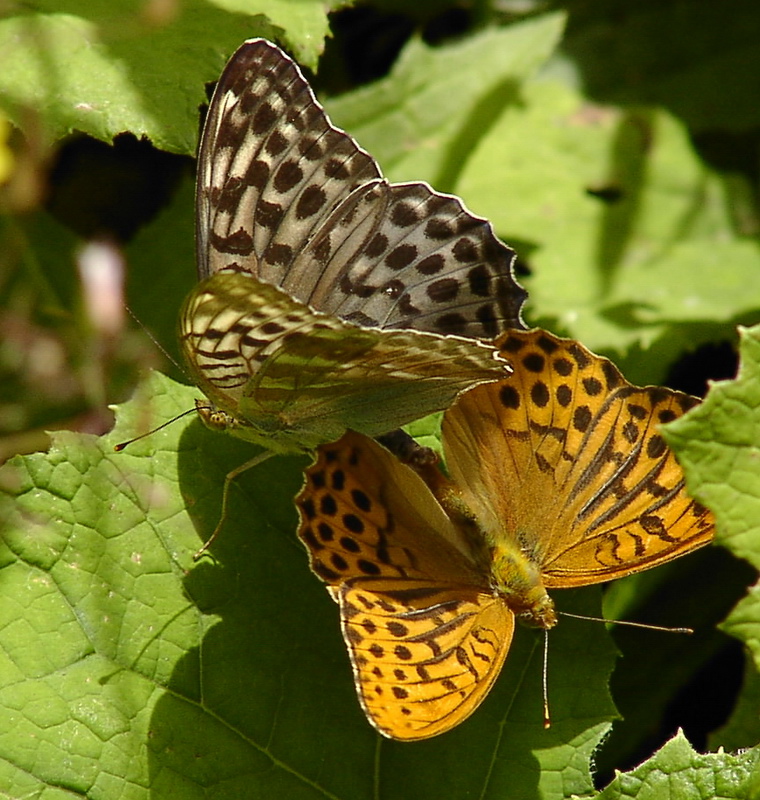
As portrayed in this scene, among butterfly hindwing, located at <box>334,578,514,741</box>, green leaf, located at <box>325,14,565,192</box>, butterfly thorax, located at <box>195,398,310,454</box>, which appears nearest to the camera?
butterfly hindwing, located at <box>334,578,514,741</box>

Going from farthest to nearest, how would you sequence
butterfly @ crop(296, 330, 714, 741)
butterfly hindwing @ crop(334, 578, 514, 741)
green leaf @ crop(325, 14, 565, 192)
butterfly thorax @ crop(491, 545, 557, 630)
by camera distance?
green leaf @ crop(325, 14, 565, 192) → butterfly thorax @ crop(491, 545, 557, 630) → butterfly @ crop(296, 330, 714, 741) → butterfly hindwing @ crop(334, 578, 514, 741)

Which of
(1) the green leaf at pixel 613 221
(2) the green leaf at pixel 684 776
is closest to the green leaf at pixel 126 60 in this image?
(1) the green leaf at pixel 613 221

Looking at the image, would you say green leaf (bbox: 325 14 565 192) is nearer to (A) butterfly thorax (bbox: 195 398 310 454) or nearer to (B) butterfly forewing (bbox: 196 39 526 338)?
(B) butterfly forewing (bbox: 196 39 526 338)

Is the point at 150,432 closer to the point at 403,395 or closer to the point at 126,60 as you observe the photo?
the point at 403,395

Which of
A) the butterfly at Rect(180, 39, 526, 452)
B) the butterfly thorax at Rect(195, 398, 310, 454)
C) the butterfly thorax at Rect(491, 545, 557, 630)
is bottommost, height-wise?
the butterfly thorax at Rect(491, 545, 557, 630)

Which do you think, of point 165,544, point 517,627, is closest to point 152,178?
point 165,544

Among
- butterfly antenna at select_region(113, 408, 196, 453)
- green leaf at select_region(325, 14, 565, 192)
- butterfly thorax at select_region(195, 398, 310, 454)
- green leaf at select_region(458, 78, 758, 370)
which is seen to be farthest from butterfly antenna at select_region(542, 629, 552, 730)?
green leaf at select_region(325, 14, 565, 192)

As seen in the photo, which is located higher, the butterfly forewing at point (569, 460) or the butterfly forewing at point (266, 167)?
the butterfly forewing at point (266, 167)

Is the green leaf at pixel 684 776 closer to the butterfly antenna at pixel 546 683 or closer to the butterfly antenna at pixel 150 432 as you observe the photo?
the butterfly antenna at pixel 546 683

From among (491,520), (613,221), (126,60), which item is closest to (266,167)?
(126,60)

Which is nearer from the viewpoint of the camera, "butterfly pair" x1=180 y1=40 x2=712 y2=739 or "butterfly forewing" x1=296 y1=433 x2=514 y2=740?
"butterfly forewing" x1=296 y1=433 x2=514 y2=740
